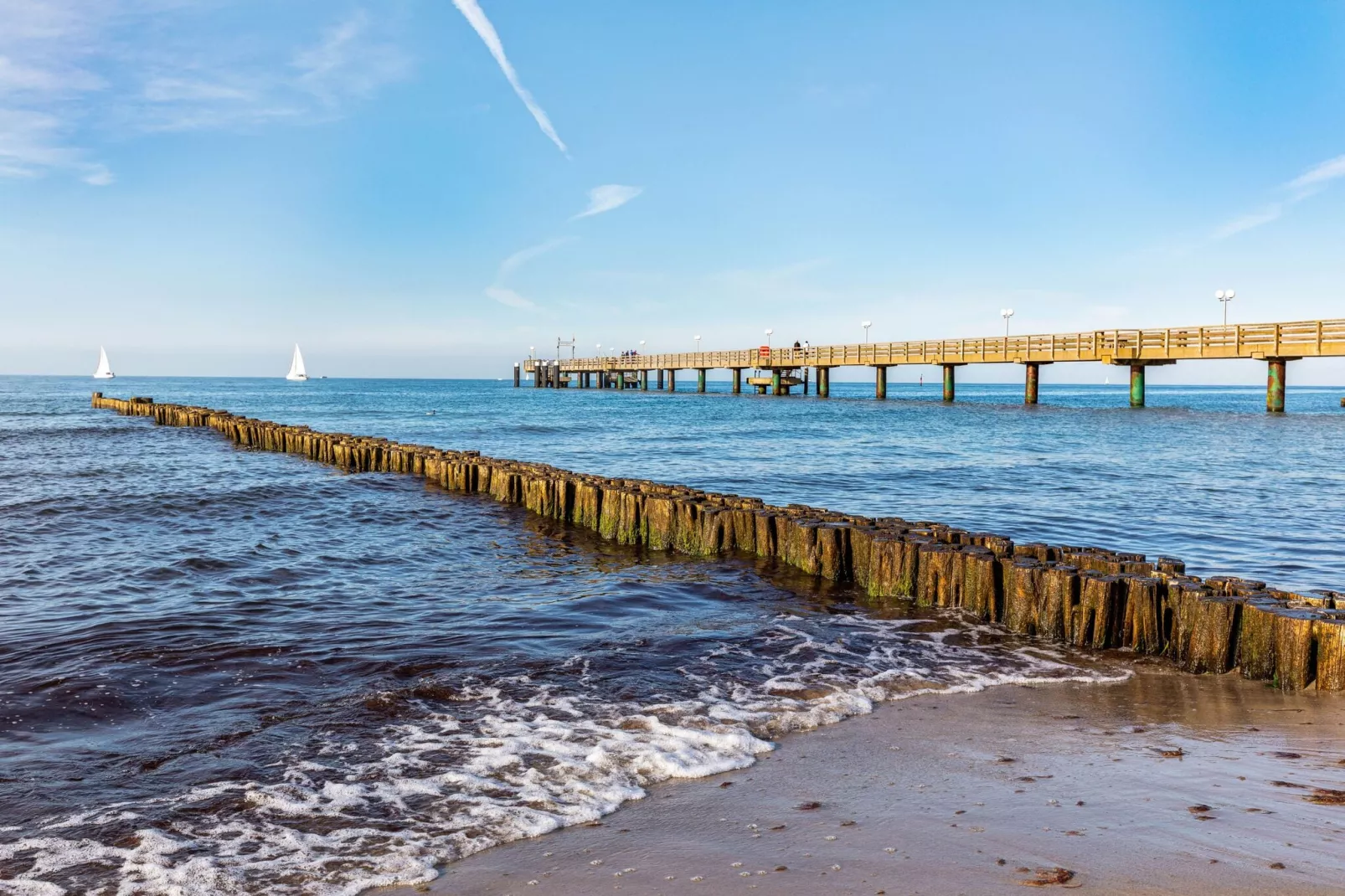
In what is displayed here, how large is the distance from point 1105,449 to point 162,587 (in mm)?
27721

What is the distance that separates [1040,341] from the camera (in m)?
55.0

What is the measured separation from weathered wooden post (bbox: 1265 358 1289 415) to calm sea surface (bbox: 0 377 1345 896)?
31095 millimetres

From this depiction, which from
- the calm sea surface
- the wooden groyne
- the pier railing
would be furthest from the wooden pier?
the wooden groyne

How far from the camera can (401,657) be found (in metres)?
7.42

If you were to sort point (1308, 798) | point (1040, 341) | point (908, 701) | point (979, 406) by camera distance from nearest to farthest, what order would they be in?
point (1308, 798), point (908, 701), point (1040, 341), point (979, 406)

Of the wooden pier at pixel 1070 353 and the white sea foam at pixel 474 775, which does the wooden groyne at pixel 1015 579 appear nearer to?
Answer: the white sea foam at pixel 474 775

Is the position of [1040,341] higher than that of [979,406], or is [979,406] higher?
[1040,341]

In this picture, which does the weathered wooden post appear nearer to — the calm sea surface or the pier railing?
the pier railing

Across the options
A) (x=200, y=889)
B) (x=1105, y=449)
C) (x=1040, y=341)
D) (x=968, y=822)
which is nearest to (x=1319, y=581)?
(x=968, y=822)

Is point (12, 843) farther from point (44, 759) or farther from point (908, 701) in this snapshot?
point (908, 701)

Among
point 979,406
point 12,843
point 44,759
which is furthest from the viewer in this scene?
point 979,406

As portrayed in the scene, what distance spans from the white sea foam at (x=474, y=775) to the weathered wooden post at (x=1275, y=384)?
1898 inches

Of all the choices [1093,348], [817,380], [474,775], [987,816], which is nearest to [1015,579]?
[987,816]

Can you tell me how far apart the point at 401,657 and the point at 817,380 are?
71230mm
